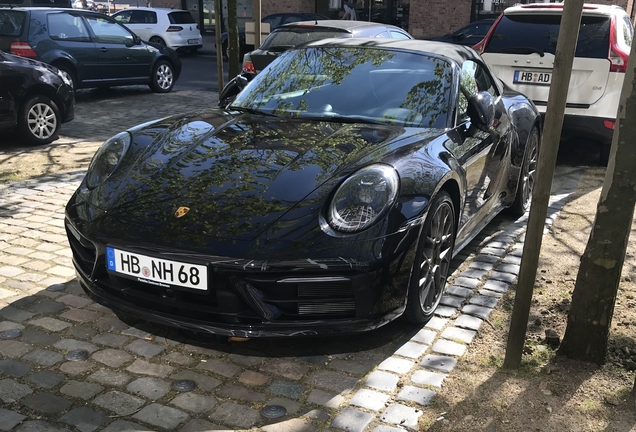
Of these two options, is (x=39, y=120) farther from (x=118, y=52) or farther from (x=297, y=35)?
(x=118, y=52)

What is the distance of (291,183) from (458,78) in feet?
5.20

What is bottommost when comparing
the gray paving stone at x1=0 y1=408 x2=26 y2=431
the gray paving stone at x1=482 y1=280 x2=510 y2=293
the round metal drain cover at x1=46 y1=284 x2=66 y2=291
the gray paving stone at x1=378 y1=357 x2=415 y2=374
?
the gray paving stone at x1=482 y1=280 x2=510 y2=293

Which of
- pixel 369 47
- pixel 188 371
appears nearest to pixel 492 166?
pixel 369 47

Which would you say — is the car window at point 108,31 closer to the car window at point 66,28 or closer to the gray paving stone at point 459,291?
the car window at point 66,28

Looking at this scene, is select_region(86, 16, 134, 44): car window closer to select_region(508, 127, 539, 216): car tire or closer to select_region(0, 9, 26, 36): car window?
select_region(0, 9, 26, 36): car window

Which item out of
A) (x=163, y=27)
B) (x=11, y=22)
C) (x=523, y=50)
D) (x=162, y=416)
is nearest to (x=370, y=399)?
(x=162, y=416)

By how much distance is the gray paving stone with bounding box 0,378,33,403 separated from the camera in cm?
291

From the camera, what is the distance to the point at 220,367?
322 cm

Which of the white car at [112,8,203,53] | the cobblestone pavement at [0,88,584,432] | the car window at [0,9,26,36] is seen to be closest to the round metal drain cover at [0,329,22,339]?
the cobblestone pavement at [0,88,584,432]

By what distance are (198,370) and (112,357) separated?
0.44 meters

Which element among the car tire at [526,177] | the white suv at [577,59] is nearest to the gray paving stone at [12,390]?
the car tire at [526,177]

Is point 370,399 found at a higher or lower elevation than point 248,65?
lower

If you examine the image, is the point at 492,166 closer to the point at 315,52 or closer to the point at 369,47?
the point at 369,47

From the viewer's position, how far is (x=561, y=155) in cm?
818
